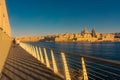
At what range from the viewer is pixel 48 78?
22.1ft

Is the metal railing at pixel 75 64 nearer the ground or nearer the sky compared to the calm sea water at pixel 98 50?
nearer the sky


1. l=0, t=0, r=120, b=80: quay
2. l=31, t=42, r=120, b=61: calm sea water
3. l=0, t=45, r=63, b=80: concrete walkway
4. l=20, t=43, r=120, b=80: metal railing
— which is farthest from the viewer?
l=31, t=42, r=120, b=61: calm sea water

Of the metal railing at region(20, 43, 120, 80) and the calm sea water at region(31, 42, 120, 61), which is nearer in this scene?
the metal railing at region(20, 43, 120, 80)

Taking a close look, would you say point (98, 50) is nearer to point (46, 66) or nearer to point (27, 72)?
point (46, 66)

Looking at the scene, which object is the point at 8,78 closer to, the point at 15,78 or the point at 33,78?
the point at 15,78

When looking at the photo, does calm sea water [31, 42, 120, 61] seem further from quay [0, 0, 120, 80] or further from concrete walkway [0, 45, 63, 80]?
concrete walkway [0, 45, 63, 80]

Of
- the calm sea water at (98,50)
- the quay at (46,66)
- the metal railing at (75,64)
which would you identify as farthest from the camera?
the calm sea water at (98,50)

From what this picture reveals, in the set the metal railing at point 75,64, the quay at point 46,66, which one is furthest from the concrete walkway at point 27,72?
the metal railing at point 75,64

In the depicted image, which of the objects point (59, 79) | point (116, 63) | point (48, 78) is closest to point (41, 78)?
point (48, 78)

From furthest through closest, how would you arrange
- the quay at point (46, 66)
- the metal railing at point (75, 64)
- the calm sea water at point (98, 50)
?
the calm sea water at point (98, 50) → the quay at point (46, 66) → the metal railing at point (75, 64)

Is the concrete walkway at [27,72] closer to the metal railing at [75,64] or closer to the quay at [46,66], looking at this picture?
the quay at [46,66]

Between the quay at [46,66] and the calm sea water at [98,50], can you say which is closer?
the quay at [46,66]

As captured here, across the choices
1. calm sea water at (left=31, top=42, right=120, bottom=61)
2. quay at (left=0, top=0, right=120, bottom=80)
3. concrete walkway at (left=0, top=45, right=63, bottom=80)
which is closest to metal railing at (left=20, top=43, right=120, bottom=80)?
quay at (left=0, top=0, right=120, bottom=80)

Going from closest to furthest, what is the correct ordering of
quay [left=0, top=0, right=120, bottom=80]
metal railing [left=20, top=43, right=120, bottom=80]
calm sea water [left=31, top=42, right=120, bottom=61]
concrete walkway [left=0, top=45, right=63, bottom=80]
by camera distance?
metal railing [left=20, top=43, right=120, bottom=80] < quay [left=0, top=0, right=120, bottom=80] < concrete walkway [left=0, top=45, right=63, bottom=80] < calm sea water [left=31, top=42, right=120, bottom=61]
